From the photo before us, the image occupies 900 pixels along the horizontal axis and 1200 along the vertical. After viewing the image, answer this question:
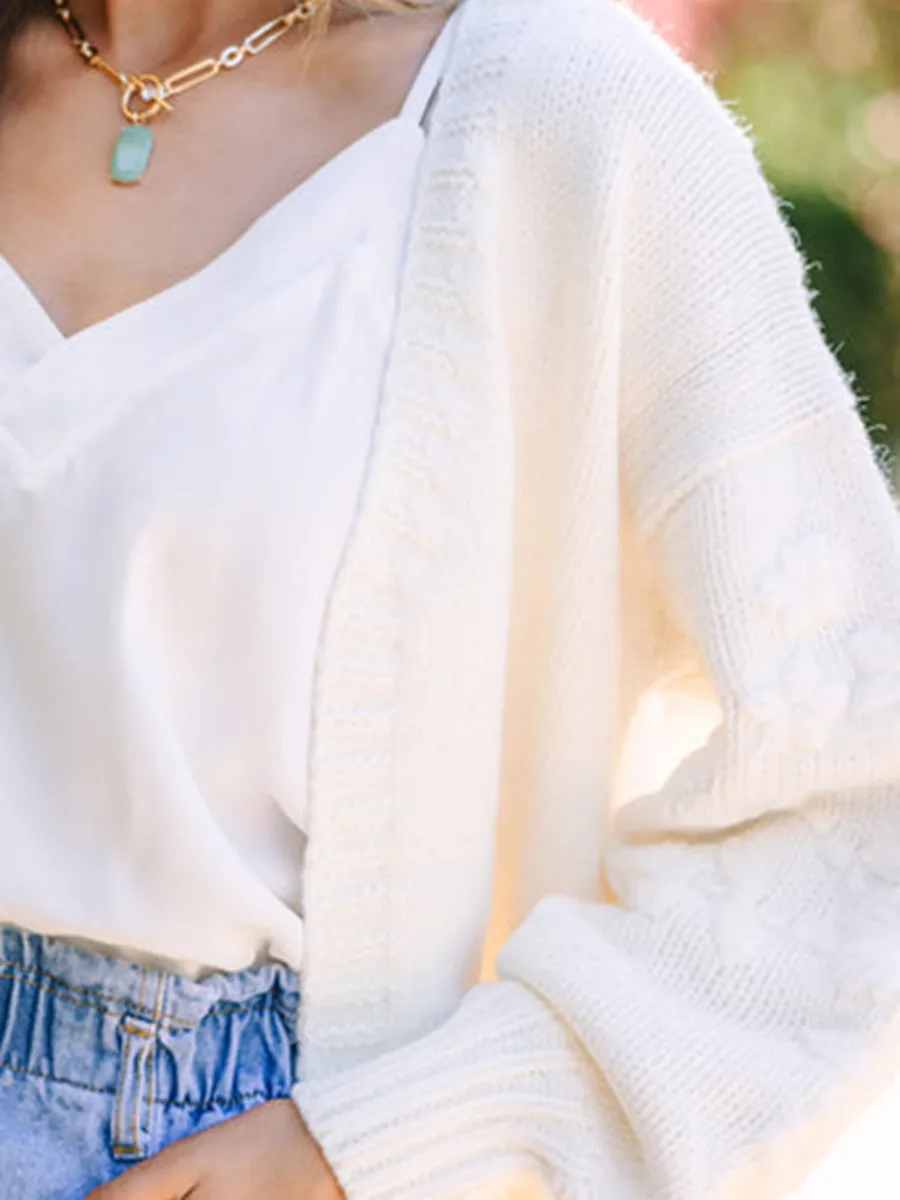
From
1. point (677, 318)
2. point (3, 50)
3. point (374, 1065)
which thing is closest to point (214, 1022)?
point (374, 1065)

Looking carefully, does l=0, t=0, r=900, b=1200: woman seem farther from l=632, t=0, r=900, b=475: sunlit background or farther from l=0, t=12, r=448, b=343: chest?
l=632, t=0, r=900, b=475: sunlit background

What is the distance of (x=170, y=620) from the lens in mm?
1440

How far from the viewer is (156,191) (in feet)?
5.42

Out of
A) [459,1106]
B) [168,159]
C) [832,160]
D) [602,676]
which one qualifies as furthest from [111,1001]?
[832,160]

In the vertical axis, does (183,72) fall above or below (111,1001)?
above

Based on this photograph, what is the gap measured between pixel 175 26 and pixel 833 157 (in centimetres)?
450

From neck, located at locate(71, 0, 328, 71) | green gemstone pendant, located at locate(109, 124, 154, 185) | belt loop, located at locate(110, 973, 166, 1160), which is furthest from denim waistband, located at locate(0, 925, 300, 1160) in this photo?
neck, located at locate(71, 0, 328, 71)

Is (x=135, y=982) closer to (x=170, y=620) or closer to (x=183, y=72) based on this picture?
(x=170, y=620)

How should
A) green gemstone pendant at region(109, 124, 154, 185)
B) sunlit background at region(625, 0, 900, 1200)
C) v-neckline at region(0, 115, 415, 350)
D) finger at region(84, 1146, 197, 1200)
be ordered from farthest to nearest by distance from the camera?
1. sunlit background at region(625, 0, 900, 1200)
2. green gemstone pendant at region(109, 124, 154, 185)
3. v-neckline at region(0, 115, 415, 350)
4. finger at region(84, 1146, 197, 1200)

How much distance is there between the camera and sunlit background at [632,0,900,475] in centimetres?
588

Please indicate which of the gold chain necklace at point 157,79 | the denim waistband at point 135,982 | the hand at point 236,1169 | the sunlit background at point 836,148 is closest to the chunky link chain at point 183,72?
the gold chain necklace at point 157,79

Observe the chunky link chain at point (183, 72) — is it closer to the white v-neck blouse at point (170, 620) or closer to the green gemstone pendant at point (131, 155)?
the green gemstone pendant at point (131, 155)

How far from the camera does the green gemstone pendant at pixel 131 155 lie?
65.4 inches

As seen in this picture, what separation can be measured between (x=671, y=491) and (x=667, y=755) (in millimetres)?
314
